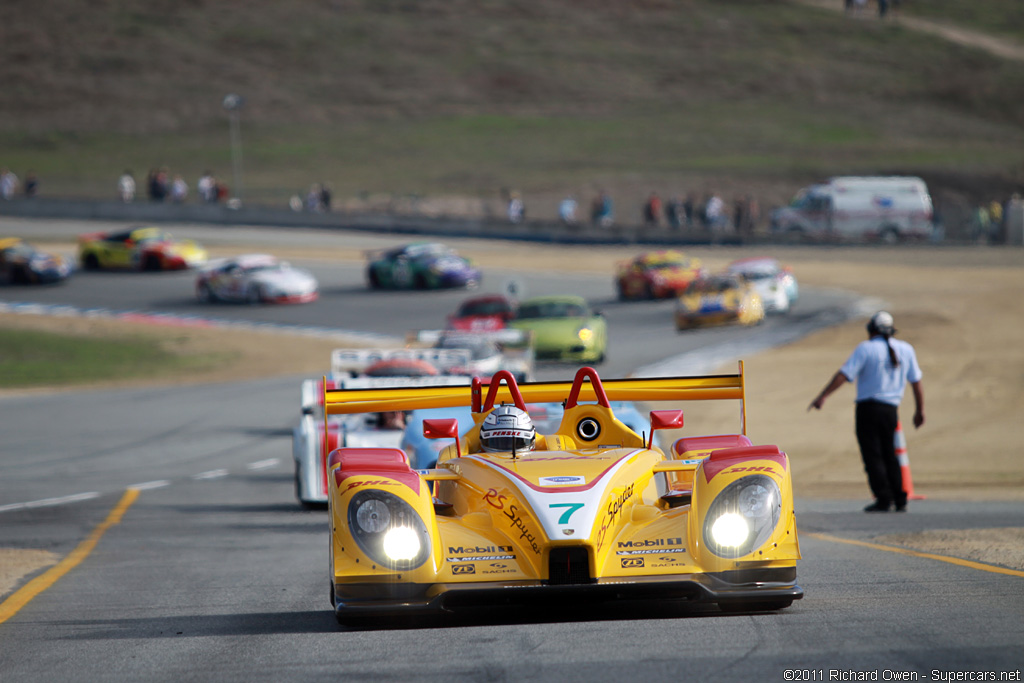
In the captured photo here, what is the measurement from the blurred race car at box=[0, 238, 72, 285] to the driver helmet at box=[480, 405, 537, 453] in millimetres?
38675

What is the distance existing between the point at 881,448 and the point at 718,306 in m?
21.4

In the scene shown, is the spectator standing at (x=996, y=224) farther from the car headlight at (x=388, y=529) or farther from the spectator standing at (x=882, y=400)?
the car headlight at (x=388, y=529)

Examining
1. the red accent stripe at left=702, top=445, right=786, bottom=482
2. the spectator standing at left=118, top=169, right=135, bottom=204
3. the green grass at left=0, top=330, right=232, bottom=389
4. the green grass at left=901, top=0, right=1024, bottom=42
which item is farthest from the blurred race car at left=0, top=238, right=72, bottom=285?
the green grass at left=901, top=0, right=1024, bottom=42

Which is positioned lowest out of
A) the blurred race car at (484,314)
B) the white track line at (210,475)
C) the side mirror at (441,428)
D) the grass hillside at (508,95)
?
the white track line at (210,475)

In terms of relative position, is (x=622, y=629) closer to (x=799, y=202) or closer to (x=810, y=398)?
(x=810, y=398)

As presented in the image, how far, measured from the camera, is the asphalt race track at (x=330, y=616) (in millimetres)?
6121

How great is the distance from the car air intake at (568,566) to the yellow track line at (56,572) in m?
3.35

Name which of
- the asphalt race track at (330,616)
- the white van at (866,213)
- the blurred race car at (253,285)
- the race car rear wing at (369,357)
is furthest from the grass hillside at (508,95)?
the asphalt race track at (330,616)

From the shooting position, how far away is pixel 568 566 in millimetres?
6887

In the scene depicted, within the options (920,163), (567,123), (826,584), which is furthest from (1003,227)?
(826,584)

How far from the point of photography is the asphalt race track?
6121mm

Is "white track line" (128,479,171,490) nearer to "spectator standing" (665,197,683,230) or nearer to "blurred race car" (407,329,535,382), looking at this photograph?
"blurred race car" (407,329,535,382)

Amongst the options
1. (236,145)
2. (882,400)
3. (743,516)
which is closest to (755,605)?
(743,516)

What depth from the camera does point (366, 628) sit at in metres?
7.14
